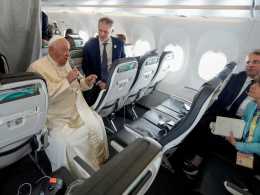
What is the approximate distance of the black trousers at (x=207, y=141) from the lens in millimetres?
2096

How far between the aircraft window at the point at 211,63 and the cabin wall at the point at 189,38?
0.12 m

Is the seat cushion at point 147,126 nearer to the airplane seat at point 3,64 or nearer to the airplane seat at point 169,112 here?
A: the airplane seat at point 169,112

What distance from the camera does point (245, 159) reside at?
1771 mm

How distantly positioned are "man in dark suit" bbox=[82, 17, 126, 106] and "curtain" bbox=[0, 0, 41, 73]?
97cm

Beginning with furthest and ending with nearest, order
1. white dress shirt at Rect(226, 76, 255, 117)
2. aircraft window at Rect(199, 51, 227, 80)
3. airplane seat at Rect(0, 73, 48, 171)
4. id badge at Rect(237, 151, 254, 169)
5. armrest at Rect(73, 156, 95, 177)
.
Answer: aircraft window at Rect(199, 51, 227, 80)
white dress shirt at Rect(226, 76, 255, 117)
id badge at Rect(237, 151, 254, 169)
armrest at Rect(73, 156, 95, 177)
airplane seat at Rect(0, 73, 48, 171)

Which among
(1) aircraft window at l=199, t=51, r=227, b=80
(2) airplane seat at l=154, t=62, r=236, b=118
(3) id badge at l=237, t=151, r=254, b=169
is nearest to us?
(3) id badge at l=237, t=151, r=254, b=169

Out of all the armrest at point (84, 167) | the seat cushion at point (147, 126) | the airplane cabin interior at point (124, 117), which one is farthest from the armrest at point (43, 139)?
the seat cushion at point (147, 126)

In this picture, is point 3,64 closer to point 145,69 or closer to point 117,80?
point 117,80

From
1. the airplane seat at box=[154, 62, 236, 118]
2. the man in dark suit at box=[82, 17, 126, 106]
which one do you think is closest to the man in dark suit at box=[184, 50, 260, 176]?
the airplane seat at box=[154, 62, 236, 118]

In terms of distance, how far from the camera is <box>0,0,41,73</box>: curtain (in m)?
1.68

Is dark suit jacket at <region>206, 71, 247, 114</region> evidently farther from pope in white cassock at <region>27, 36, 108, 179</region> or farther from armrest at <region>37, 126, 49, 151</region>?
armrest at <region>37, 126, 49, 151</region>

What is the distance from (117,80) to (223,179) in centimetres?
167

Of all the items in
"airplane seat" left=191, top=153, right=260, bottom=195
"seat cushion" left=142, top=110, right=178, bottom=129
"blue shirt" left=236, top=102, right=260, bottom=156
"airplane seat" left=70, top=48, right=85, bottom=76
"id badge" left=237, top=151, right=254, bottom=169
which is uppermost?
"airplane seat" left=70, top=48, right=85, bottom=76

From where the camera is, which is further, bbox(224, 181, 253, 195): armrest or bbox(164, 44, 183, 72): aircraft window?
bbox(164, 44, 183, 72): aircraft window
